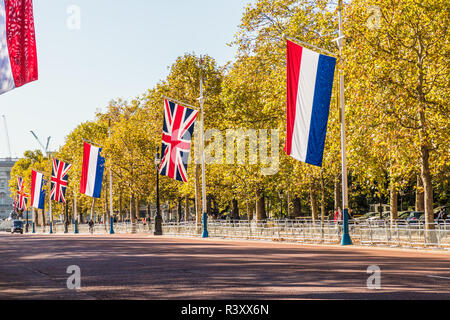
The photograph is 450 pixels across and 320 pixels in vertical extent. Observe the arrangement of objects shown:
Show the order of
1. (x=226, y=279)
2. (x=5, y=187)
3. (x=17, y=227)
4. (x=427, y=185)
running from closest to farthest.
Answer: (x=226, y=279) → (x=427, y=185) → (x=17, y=227) → (x=5, y=187)

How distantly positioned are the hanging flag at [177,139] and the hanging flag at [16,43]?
13890 mm

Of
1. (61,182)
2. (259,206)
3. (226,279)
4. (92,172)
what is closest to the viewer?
(226,279)

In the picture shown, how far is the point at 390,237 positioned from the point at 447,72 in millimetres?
7157

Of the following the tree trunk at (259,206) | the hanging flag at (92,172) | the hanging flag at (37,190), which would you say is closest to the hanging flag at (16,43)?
the hanging flag at (92,172)

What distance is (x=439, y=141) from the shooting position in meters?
25.9

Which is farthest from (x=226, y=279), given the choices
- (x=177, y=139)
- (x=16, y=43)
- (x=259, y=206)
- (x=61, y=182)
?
(x=61, y=182)

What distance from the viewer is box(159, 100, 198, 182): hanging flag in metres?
37.1

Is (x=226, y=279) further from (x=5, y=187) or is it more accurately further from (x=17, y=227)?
(x=5, y=187)

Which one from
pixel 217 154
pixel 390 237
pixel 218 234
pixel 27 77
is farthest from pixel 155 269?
pixel 217 154

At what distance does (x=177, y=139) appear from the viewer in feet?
123

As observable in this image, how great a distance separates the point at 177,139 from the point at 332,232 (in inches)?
442

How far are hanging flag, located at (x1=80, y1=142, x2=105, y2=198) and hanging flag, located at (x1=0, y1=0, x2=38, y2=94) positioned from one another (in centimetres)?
2406

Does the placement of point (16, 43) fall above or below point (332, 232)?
above

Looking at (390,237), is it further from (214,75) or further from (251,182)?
(214,75)
